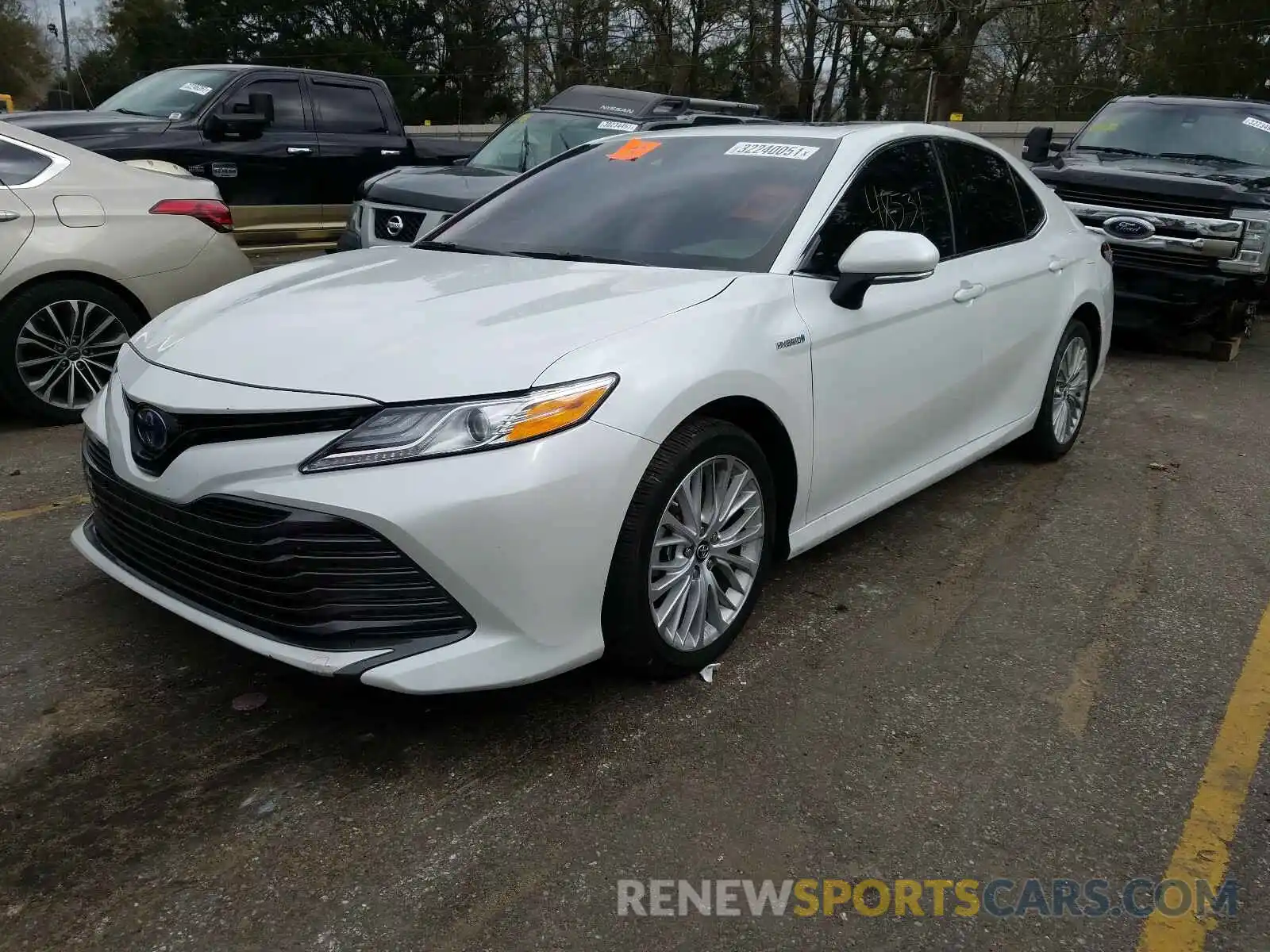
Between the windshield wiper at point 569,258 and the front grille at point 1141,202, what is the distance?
19.9ft

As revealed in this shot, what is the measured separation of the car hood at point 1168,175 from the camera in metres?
7.99

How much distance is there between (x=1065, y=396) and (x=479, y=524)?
12.7 ft

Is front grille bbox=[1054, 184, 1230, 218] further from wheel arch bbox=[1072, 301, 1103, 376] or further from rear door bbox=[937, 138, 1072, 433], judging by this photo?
rear door bbox=[937, 138, 1072, 433]

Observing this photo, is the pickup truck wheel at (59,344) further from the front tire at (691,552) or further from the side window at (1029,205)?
the side window at (1029,205)

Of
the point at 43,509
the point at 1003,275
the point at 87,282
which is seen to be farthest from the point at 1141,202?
the point at 43,509

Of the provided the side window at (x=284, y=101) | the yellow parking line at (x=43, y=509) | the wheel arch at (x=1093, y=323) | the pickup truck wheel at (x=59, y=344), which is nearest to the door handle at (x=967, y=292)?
the wheel arch at (x=1093, y=323)

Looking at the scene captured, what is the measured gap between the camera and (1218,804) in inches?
110

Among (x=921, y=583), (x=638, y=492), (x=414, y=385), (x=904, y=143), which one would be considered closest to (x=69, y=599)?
(x=414, y=385)

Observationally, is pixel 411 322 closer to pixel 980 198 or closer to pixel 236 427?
pixel 236 427

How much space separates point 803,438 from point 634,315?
2.46 feet

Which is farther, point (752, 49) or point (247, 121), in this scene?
point (752, 49)

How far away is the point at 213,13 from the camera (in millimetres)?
40938

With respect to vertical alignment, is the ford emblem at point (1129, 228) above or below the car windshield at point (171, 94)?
below

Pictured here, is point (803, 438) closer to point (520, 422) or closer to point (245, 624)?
point (520, 422)
